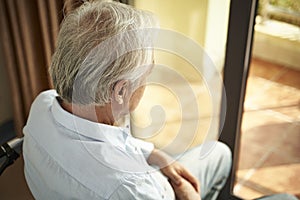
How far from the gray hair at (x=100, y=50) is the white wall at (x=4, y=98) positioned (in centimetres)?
113

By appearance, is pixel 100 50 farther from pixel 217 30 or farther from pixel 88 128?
pixel 217 30

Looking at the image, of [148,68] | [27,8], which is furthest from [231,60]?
[27,8]

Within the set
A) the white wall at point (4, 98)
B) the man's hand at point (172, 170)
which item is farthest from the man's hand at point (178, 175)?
the white wall at point (4, 98)

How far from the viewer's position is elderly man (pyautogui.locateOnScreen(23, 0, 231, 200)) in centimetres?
109

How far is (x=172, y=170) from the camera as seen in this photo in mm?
1399

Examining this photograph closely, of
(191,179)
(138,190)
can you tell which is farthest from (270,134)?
(138,190)

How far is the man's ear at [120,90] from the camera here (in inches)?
43.9

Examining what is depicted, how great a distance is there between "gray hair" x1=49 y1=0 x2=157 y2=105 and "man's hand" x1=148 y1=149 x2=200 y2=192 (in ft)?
1.13

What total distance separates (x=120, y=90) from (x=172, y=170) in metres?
0.37

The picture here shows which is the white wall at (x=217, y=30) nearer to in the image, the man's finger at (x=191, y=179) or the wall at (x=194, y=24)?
the wall at (x=194, y=24)

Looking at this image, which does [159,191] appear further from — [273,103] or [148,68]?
[273,103]

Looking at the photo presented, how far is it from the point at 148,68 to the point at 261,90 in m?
1.22

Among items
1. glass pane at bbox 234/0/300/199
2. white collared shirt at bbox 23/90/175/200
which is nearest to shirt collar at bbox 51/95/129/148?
white collared shirt at bbox 23/90/175/200

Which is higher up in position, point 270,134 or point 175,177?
point 175,177
